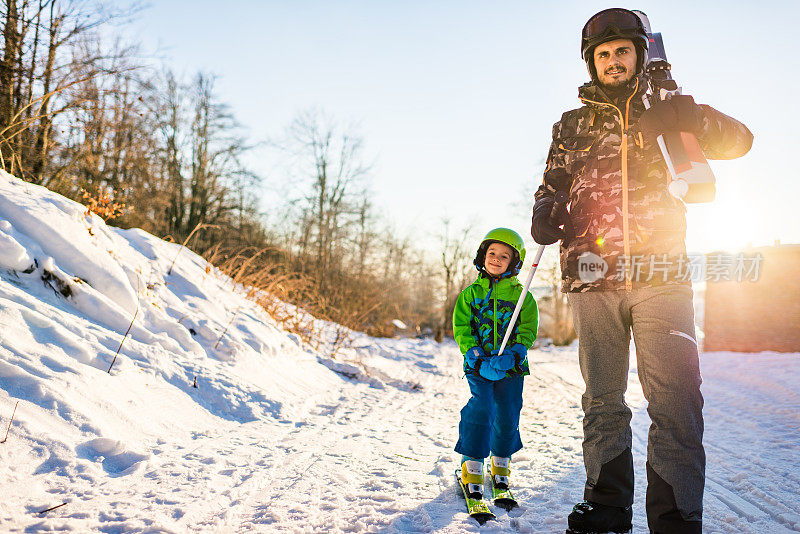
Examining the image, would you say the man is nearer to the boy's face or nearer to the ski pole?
the ski pole

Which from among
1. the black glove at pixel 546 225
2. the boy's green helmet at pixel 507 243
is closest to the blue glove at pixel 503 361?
the boy's green helmet at pixel 507 243

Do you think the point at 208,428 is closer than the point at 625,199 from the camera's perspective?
No

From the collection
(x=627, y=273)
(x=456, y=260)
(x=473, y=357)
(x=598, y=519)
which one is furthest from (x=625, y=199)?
(x=456, y=260)

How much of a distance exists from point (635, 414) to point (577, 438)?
141 cm

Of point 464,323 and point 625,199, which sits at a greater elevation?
point 625,199

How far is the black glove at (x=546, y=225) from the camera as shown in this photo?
6.89 feet

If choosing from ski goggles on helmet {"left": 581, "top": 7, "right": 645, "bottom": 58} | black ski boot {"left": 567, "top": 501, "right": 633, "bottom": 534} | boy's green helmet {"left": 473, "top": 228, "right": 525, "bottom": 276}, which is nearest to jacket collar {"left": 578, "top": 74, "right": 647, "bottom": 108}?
ski goggles on helmet {"left": 581, "top": 7, "right": 645, "bottom": 58}

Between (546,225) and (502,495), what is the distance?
134cm

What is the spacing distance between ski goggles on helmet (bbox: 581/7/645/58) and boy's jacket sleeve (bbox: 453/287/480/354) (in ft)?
4.76

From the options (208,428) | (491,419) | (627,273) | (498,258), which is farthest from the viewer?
(208,428)

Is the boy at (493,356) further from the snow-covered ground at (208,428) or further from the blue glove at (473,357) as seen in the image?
the snow-covered ground at (208,428)

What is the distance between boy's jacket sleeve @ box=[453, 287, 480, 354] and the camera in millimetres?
2715

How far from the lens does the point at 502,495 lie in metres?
2.30

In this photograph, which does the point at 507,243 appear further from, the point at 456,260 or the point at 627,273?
the point at 456,260
